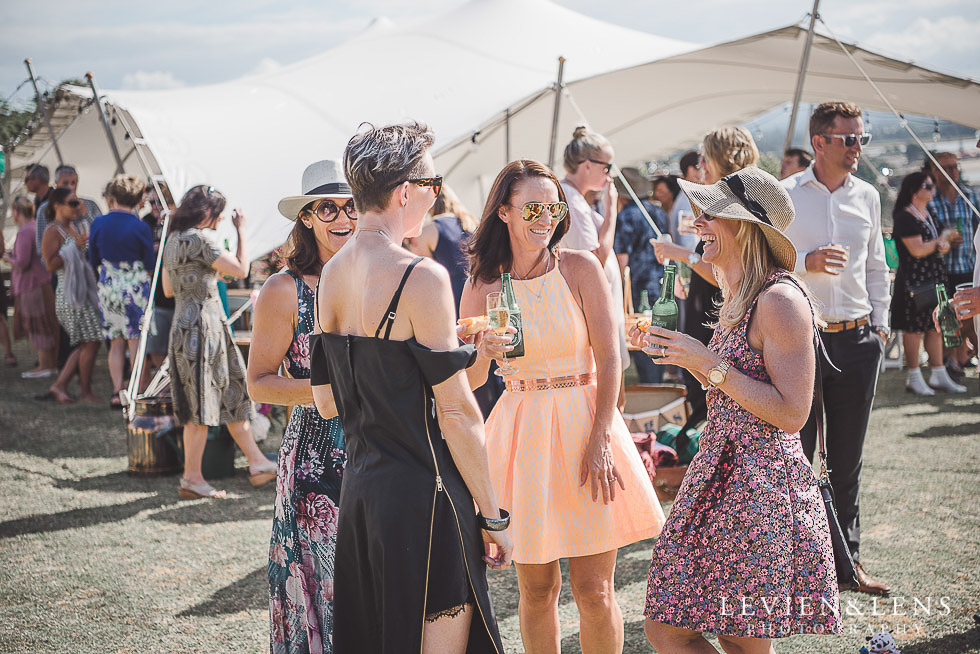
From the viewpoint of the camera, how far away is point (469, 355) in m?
1.93

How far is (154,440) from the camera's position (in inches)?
231

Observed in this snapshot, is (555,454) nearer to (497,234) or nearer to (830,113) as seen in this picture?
(497,234)

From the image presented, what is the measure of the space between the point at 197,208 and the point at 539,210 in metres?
3.33

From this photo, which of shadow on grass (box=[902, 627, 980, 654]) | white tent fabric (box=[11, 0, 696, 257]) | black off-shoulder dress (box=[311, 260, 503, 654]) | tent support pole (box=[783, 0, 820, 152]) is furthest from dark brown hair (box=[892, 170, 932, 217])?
black off-shoulder dress (box=[311, 260, 503, 654])

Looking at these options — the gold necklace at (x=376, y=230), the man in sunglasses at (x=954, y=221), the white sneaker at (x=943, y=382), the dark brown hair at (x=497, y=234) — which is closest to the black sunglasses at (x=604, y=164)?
the dark brown hair at (x=497, y=234)

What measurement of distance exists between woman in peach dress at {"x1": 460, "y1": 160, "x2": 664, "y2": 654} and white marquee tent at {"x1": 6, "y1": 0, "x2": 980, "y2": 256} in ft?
13.7

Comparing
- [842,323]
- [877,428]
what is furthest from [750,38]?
[842,323]

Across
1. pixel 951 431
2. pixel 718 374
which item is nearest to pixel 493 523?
pixel 718 374

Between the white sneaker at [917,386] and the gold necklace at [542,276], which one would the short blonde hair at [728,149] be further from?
the white sneaker at [917,386]

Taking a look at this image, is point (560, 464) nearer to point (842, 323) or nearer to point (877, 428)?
point (842, 323)

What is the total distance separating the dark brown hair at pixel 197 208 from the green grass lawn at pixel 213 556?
69.0 inches

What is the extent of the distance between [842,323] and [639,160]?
961 cm

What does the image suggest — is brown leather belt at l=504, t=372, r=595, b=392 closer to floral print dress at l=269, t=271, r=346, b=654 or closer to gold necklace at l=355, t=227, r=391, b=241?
floral print dress at l=269, t=271, r=346, b=654

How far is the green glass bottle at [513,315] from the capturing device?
8.54ft
